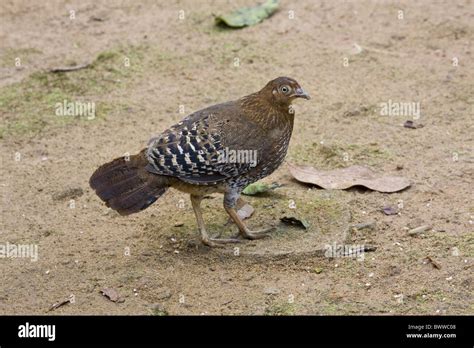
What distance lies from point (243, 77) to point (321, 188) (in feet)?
8.52

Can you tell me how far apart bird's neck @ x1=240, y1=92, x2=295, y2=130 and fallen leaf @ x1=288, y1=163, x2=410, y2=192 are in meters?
0.79

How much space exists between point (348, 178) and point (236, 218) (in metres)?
1.23

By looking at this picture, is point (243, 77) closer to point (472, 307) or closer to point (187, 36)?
point (187, 36)

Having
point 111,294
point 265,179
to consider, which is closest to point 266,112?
point 265,179

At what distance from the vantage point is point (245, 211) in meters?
8.02

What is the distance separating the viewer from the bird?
23.9 feet

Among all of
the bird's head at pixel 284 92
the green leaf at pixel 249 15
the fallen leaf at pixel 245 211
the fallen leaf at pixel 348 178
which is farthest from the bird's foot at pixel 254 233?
the green leaf at pixel 249 15

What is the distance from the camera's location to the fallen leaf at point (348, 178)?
8125 millimetres

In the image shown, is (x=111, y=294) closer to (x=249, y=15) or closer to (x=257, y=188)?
(x=257, y=188)

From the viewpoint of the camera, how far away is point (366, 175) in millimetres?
8289

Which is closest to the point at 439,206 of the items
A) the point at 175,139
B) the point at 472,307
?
the point at 472,307

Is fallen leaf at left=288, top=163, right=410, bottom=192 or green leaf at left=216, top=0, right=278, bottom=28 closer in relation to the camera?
fallen leaf at left=288, top=163, right=410, bottom=192

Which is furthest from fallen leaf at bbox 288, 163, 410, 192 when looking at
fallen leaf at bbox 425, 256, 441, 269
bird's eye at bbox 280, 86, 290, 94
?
fallen leaf at bbox 425, 256, 441, 269

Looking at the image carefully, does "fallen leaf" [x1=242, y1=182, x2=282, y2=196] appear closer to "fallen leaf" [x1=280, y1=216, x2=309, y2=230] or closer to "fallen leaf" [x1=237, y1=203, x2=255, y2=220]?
"fallen leaf" [x1=237, y1=203, x2=255, y2=220]
